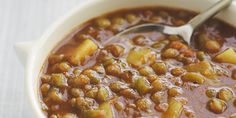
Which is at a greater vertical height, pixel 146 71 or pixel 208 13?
pixel 208 13

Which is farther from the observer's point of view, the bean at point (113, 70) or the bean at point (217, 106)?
the bean at point (113, 70)

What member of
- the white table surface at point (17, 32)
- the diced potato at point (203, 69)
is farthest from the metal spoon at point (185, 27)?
the white table surface at point (17, 32)

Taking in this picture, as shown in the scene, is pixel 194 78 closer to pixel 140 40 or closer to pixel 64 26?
pixel 140 40

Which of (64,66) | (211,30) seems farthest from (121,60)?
(211,30)

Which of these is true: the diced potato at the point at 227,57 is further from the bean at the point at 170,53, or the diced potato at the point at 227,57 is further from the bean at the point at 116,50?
the bean at the point at 116,50

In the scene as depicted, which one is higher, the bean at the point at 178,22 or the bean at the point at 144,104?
the bean at the point at 178,22

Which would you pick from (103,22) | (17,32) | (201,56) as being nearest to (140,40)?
(103,22)

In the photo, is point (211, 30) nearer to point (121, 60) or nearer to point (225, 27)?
point (225, 27)
